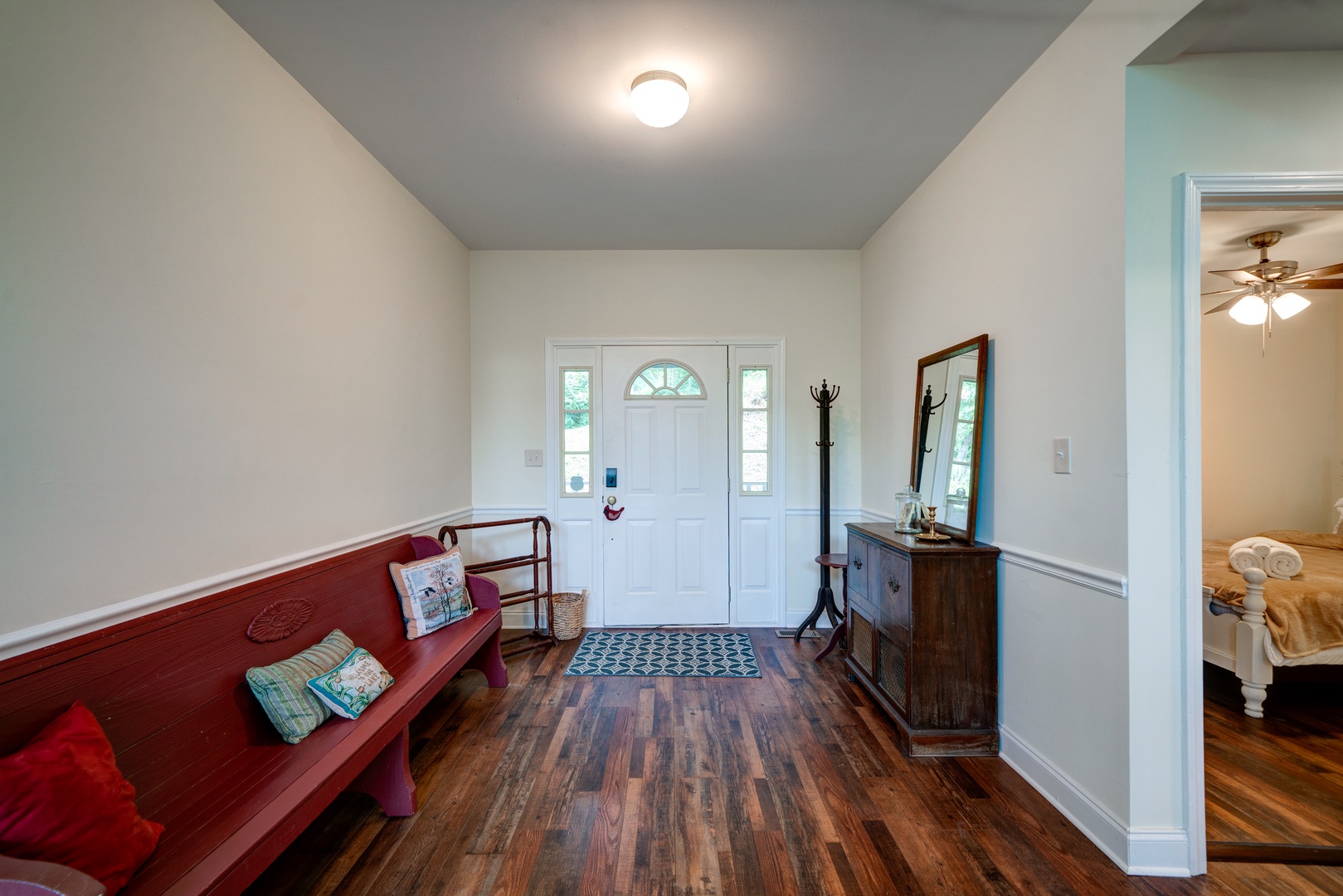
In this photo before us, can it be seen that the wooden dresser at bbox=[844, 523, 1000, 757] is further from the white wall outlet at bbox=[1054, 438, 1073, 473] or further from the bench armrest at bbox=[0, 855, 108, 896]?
the bench armrest at bbox=[0, 855, 108, 896]

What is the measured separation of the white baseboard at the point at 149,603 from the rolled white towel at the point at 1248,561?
4376mm

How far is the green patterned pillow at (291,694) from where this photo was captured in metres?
1.73

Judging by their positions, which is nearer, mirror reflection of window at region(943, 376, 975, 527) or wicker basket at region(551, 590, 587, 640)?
mirror reflection of window at region(943, 376, 975, 527)

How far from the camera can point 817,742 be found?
97.7 inches

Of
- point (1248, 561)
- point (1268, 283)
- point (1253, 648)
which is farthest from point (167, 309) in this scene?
point (1268, 283)

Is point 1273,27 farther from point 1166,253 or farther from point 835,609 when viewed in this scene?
point 835,609

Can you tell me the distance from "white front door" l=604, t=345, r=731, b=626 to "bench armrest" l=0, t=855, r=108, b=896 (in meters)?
3.22

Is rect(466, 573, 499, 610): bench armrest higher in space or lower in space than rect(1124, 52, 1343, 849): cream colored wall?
lower

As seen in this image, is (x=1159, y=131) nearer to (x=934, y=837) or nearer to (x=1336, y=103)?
(x=1336, y=103)

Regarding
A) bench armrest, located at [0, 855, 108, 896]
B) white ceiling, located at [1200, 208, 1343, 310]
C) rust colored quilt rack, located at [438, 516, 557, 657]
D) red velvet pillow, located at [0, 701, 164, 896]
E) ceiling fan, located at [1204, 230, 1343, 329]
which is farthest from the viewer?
rust colored quilt rack, located at [438, 516, 557, 657]

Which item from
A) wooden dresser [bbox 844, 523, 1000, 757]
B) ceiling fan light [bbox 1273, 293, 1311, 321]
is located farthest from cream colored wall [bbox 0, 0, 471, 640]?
ceiling fan light [bbox 1273, 293, 1311, 321]

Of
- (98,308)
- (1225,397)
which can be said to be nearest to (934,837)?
(98,308)

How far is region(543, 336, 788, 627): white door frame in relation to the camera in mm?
4094

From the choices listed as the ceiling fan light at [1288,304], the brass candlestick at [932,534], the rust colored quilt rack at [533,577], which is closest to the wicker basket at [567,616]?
A: the rust colored quilt rack at [533,577]
